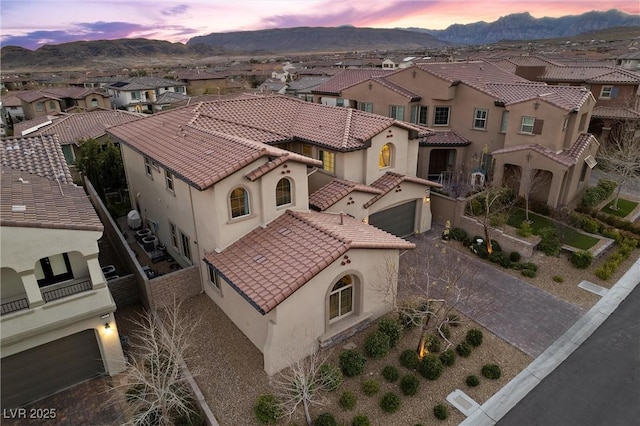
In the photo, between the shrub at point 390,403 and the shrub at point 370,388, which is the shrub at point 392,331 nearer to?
the shrub at point 370,388

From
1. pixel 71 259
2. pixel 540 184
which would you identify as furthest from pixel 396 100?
pixel 71 259

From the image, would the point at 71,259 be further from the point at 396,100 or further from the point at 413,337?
the point at 396,100

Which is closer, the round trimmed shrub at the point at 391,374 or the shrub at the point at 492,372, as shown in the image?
the round trimmed shrub at the point at 391,374

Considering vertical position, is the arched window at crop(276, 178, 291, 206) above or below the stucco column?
above

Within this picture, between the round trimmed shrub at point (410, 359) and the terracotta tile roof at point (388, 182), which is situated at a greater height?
the terracotta tile roof at point (388, 182)

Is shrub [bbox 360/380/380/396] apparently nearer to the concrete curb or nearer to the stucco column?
the concrete curb

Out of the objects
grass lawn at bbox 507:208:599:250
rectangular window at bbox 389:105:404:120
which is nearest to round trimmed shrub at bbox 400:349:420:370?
grass lawn at bbox 507:208:599:250

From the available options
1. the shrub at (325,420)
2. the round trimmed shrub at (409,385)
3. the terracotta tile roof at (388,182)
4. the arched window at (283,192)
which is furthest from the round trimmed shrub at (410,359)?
the terracotta tile roof at (388,182)

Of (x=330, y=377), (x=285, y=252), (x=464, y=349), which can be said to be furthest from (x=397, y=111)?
(x=330, y=377)
